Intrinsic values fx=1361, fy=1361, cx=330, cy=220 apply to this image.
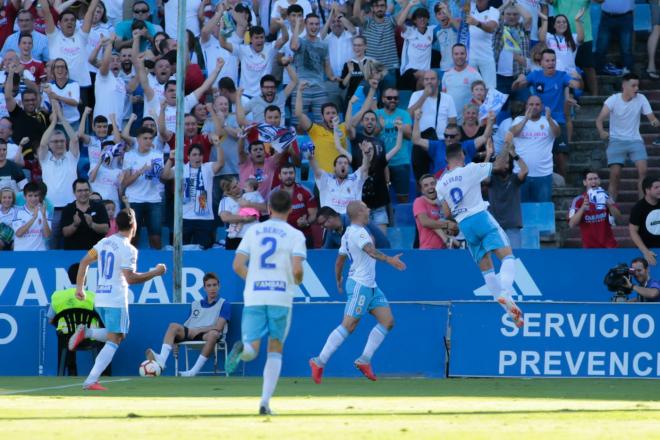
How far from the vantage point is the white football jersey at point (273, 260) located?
1185 centimetres

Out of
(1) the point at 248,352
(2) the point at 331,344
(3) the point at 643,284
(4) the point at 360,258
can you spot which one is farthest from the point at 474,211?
(1) the point at 248,352

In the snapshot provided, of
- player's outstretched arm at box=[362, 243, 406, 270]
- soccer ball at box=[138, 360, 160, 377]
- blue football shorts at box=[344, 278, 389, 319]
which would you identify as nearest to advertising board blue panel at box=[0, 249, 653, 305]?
soccer ball at box=[138, 360, 160, 377]

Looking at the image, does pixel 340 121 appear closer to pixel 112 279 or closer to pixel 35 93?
pixel 35 93

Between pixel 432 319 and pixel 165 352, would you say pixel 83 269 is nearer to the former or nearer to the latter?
pixel 165 352

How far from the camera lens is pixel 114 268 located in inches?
601

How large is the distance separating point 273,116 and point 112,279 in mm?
6286

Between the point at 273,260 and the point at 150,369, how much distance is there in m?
6.90

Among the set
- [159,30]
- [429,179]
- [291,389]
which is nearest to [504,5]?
[429,179]

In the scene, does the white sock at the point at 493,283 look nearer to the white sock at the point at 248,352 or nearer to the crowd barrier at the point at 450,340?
the crowd barrier at the point at 450,340

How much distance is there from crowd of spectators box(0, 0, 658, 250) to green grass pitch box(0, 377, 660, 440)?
3.79 meters

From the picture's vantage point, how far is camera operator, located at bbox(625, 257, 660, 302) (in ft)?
59.7

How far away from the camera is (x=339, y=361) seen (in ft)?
60.9

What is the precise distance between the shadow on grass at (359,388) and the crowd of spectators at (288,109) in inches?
130

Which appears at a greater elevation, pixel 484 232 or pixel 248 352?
pixel 484 232
